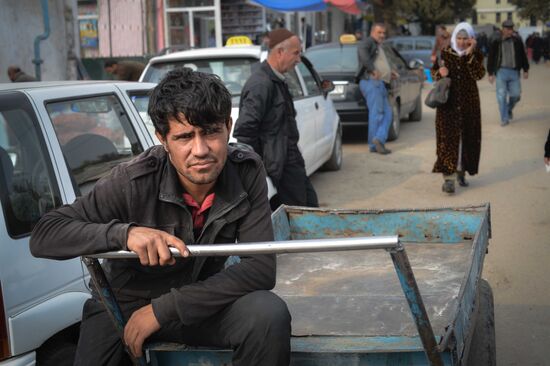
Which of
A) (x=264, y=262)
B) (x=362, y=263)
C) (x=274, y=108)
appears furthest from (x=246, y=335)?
(x=274, y=108)

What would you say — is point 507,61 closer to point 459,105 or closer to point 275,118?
point 459,105

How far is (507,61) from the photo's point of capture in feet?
45.0

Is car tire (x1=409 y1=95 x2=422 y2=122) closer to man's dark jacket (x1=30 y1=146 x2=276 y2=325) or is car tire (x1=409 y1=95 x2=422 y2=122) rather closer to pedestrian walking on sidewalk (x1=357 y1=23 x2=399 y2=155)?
pedestrian walking on sidewalk (x1=357 y1=23 x2=399 y2=155)

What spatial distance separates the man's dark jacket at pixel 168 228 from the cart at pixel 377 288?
125 millimetres

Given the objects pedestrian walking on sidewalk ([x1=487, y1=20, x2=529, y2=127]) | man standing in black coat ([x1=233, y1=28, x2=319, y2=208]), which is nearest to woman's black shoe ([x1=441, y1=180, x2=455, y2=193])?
man standing in black coat ([x1=233, y1=28, x2=319, y2=208])

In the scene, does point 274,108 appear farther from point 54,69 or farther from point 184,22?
point 184,22

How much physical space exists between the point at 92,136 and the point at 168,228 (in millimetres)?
1683

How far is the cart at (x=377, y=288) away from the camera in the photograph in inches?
90.7

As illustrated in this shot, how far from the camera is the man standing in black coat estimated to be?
19.1 feet

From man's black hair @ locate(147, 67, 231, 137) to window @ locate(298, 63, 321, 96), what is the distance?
6229 millimetres

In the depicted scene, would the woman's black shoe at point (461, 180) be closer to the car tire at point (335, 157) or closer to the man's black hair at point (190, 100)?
the car tire at point (335, 157)

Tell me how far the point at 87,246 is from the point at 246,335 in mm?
566

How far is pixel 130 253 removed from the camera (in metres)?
2.25

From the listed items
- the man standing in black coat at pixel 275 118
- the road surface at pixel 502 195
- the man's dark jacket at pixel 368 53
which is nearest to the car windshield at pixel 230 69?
the man standing in black coat at pixel 275 118
